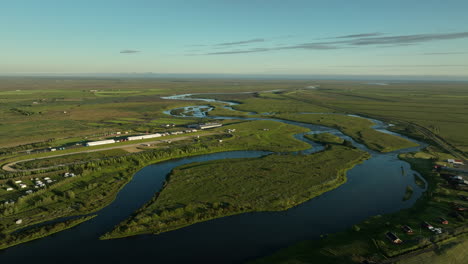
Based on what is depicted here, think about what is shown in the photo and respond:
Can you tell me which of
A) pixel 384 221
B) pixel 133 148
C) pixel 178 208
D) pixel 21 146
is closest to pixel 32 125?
pixel 21 146

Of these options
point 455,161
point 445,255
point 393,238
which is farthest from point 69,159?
point 455,161

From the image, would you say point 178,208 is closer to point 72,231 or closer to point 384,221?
point 72,231

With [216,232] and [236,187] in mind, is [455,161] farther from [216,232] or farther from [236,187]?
[216,232]

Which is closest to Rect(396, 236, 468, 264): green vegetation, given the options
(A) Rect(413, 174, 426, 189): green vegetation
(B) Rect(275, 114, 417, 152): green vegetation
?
(A) Rect(413, 174, 426, 189): green vegetation

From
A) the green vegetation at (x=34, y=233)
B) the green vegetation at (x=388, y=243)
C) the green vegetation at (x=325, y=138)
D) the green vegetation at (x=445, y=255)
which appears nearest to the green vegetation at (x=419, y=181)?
the green vegetation at (x=388, y=243)

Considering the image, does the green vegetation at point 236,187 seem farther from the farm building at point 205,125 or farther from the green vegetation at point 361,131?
the farm building at point 205,125

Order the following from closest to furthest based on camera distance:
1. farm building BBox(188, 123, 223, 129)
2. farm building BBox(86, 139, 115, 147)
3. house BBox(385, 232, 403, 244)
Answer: house BBox(385, 232, 403, 244), farm building BBox(86, 139, 115, 147), farm building BBox(188, 123, 223, 129)

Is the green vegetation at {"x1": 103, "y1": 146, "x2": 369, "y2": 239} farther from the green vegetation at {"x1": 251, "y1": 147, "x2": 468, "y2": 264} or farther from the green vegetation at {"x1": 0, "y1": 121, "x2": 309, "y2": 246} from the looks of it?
the green vegetation at {"x1": 251, "y1": 147, "x2": 468, "y2": 264}
